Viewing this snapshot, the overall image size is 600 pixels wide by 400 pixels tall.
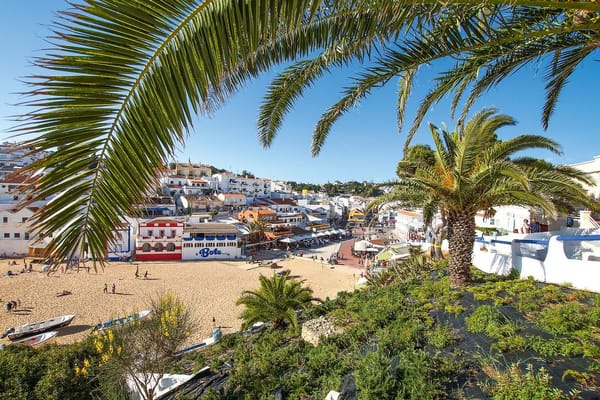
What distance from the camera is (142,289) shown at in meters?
22.1

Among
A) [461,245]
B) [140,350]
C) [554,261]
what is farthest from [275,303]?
[554,261]

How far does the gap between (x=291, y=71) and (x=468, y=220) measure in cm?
653

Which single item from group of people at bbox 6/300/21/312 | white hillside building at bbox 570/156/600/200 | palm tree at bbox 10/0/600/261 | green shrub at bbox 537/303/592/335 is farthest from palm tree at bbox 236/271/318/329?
white hillside building at bbox 570/156/600/200

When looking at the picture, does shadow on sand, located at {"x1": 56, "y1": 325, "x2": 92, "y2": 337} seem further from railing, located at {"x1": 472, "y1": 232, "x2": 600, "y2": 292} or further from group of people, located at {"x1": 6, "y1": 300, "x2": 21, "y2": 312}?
railing, located at {"x1": 472, "y1": 232, "x2": 600, "y2": 292}

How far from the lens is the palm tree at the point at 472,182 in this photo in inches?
263

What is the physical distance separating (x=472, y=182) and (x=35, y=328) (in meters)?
20.6

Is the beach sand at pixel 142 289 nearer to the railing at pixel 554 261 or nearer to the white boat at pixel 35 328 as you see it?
the white boat at pixel 35 328

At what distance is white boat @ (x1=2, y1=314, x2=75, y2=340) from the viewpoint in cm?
1399

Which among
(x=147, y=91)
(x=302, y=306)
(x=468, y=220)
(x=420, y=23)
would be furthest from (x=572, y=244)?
(x=147, y=91)

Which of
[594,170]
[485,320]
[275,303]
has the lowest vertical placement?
[275,303]

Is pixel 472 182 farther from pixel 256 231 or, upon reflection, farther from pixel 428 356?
pixel 256 231

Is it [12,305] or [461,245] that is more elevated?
[461,245]

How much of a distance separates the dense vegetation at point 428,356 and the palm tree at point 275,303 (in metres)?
1.82

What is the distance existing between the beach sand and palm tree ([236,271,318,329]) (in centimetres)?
356
